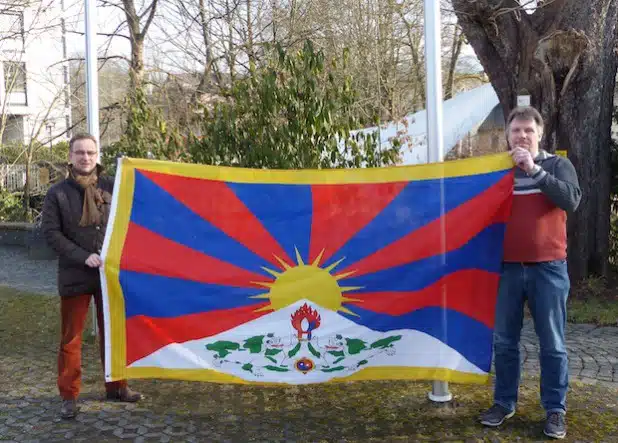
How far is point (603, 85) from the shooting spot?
7.88 meters

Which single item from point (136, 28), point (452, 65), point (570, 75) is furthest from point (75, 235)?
point (452, 65)

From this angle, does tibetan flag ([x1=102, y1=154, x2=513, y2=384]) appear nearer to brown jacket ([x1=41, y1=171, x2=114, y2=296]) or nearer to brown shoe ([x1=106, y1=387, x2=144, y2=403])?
brown jacket ([x1=41, y1=171, x2=114, y2=296])

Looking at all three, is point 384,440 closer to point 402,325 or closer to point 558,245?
point 402,325

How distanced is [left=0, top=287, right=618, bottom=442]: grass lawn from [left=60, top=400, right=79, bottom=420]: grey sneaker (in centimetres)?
38

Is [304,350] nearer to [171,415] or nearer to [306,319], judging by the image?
[306,319]

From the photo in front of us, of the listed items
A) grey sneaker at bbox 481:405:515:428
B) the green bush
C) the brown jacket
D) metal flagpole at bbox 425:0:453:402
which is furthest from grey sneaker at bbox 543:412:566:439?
the green bush

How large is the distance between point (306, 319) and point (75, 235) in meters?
1.61

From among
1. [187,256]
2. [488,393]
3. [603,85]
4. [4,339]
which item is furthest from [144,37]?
[488,393]

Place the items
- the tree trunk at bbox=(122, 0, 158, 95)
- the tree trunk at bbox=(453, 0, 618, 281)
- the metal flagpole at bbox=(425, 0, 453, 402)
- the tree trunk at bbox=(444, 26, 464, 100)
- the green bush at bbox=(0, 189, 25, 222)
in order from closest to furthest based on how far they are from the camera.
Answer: the metal flagpole at bbox=(425, 0, 453, 402) < the tree trunk at bbox=(453, 0, 618, 281) < the tree trunk at bbox=(122, 0, 158, 95) < the green bush at bbox=(0, 189, 25, 222) < the tree trunk at bbox=(444, 26, 464, 100)

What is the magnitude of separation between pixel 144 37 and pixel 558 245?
385 inches

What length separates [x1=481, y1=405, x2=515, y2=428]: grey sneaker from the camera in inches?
157

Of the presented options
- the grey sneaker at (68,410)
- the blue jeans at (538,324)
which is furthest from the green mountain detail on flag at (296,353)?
the grey sneaker at (68,410)

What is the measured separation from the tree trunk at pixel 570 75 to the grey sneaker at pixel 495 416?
457 centimetres

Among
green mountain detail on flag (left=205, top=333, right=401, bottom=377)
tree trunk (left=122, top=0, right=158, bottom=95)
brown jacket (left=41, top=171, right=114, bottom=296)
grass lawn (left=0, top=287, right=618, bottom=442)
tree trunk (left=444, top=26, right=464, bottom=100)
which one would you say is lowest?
grass lawn (left=0, top=287, right=618, bottom=442)
